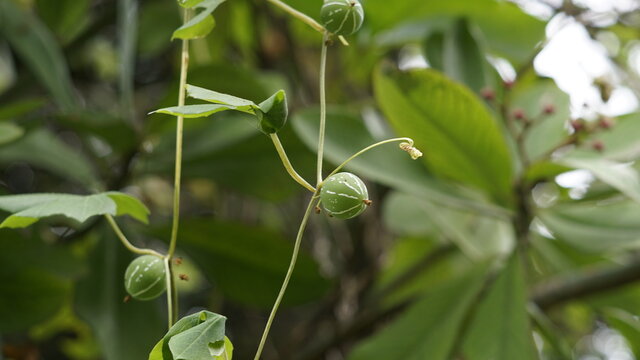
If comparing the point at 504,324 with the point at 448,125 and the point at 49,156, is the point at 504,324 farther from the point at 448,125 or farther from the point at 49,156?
the point at 49,156

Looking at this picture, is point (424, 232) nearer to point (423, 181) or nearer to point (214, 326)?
point (423, 181)

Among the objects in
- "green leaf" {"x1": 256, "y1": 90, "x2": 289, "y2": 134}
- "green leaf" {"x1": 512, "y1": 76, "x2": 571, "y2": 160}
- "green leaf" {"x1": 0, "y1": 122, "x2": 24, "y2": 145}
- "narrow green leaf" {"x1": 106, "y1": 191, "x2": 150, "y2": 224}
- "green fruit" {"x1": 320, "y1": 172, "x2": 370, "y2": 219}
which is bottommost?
"green leaf" {"x1": 512, "y1": 76, "x2": 571, "y2": 160}

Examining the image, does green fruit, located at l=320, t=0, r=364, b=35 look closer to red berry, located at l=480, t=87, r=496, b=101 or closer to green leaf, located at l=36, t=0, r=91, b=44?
red berry, located at l=480, t=87, r=496, b=101

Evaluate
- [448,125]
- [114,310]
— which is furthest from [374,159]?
[114,310]

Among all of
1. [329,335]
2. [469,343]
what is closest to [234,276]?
[329,335]

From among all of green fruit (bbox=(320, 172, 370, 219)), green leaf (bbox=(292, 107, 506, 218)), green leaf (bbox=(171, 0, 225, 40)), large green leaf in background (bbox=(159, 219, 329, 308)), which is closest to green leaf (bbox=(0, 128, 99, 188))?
large green leaf in background (bbox=(159, 219, 329, 308))

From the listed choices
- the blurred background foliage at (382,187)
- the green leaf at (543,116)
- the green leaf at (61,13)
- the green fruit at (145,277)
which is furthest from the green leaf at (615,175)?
the green leaf at (61,13)
